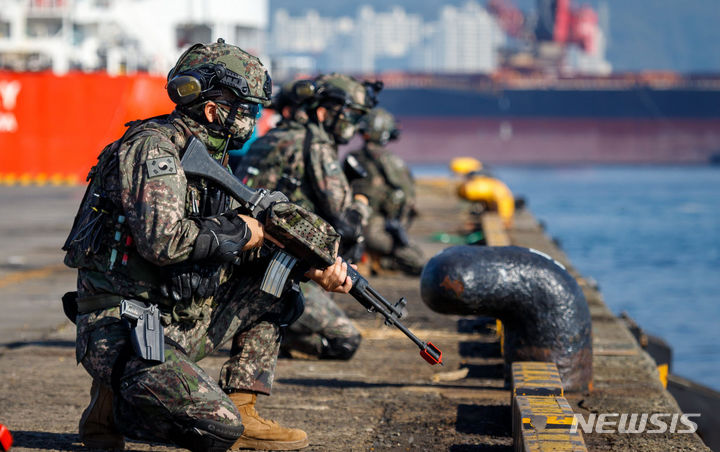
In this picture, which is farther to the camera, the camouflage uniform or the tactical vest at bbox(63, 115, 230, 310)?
the tactical vest at bbox(63, 115, 230, 310)

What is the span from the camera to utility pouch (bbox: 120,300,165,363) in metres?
3.97

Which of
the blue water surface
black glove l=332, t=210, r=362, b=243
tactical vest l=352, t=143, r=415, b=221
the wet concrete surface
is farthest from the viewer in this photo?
the blue water surface

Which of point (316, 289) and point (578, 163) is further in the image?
point (578, 163)

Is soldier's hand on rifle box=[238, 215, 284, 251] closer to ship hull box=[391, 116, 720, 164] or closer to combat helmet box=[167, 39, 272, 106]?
combat helmet box=[167, 39, 272, 106]

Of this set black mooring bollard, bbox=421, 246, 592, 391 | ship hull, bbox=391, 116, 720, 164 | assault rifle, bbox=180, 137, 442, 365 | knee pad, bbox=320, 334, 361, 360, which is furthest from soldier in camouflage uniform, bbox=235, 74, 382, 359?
ship hull, bbox=391, 116, 720, 164

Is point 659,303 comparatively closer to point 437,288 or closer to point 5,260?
point 5,260

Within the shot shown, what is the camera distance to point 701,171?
70312 mm

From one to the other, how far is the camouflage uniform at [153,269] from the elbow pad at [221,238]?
28 mm

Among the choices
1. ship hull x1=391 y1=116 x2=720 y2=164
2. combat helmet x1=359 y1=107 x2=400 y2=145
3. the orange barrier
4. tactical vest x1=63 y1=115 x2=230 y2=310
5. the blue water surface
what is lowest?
ship hull x1=391 y1=116 x2=720 y2=164

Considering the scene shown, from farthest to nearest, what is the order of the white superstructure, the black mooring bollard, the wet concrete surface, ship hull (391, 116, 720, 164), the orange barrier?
ship hull (391, 116, 720, 164) → the white superstructure → the orange barrier → the black mooring bollard → the wet concrete surface

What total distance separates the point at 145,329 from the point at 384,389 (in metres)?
2.34

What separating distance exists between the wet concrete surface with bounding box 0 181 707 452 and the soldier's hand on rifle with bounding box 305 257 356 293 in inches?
34.5

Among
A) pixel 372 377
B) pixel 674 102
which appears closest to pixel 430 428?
pixel 372 377

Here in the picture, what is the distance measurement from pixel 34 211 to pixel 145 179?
56.0 feet
